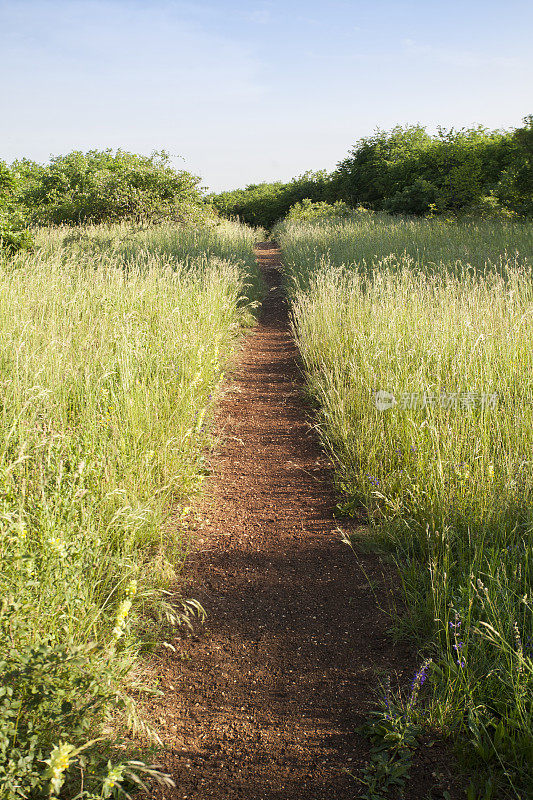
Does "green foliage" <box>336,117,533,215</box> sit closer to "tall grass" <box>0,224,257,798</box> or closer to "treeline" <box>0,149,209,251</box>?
"treeline" <box>0,149,209,251</box>

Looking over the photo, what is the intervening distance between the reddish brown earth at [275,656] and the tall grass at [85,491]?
0.25m

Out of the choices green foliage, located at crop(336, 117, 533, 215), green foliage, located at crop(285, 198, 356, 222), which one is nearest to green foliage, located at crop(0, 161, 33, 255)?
green foliage, located at crop(336, 117, 533, 215)

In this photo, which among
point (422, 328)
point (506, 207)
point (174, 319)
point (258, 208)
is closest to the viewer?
point (422, 328)

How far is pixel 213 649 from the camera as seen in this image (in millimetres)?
2377

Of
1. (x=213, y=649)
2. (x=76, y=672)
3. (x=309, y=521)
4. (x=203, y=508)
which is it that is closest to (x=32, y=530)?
(x=76, y=672)

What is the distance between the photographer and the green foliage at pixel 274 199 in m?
34.2

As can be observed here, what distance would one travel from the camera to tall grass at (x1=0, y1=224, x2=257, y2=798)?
1586 millimetres

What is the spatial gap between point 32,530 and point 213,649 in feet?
3.17

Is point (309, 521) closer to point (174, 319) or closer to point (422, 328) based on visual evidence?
point (422, 328)

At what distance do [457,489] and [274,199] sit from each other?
40.9m

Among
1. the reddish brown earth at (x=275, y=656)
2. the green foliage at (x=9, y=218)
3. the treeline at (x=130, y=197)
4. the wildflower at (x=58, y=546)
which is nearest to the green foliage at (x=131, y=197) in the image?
the treeline at (x=130, y=197)

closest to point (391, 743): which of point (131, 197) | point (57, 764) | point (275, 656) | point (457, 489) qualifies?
point (275, 656)

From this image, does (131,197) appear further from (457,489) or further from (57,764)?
(57,764)

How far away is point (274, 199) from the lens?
4044cm
